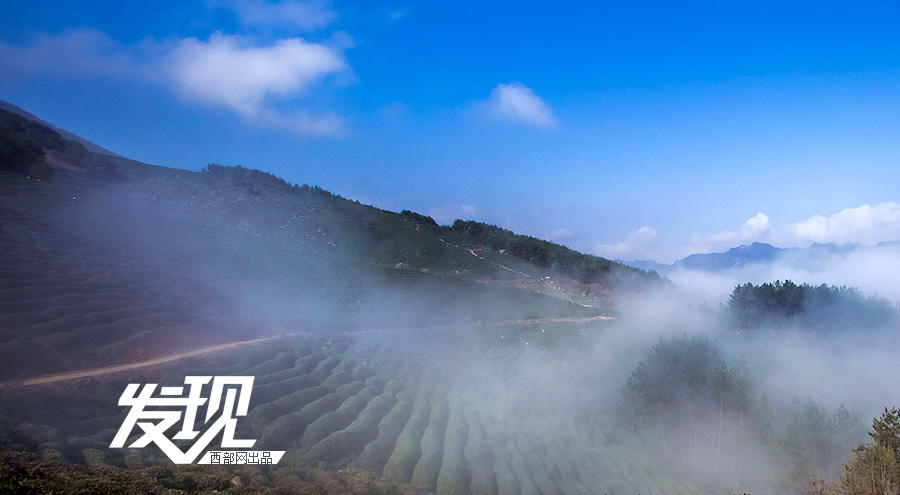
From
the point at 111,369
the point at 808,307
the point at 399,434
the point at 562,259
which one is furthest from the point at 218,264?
the point at 808,307

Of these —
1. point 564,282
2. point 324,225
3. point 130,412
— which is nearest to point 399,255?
point 324,225

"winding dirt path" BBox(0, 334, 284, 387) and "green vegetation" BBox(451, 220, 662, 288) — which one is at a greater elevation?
"green vegetation" BBox(451, 220, 662, 288)

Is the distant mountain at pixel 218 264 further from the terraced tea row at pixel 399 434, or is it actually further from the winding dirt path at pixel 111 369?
the terraced tea row at pixel 399 434

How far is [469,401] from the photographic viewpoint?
2348cm

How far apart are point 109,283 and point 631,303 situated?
51.7 meters

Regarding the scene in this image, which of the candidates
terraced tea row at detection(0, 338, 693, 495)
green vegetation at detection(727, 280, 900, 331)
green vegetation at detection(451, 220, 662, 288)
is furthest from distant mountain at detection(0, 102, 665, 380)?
green vegetation at detection(727, 280, 900, 331)

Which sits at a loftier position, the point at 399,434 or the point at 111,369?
the point at 111,369

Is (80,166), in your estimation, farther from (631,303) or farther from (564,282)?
(631,303)

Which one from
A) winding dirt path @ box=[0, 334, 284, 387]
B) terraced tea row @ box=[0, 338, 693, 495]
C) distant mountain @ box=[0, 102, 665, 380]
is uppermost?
distant mountain @ box=[0, 102, 665, 380]

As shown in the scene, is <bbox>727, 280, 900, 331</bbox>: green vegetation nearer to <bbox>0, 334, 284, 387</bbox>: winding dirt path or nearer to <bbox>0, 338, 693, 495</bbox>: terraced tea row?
<bbox>0, 338, 693, 495</bbox>: terraced tea row

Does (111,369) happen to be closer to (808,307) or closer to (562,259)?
(562,259)

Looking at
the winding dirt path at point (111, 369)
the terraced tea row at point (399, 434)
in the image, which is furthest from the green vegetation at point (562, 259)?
the winding dirt path at point (111, 369)

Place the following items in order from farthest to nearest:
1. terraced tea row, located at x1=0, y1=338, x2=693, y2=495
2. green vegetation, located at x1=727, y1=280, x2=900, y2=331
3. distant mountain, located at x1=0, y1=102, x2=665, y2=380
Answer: green vegetation, located at x1=727, y1=280, x2=900, y2=331 < distant mountain, located at x1=0, y1=102, x2=665, y2=380 < terraced tea row, located at x1=0, y1=338, x2=693, y2=495

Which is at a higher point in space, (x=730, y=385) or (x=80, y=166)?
(x=80, y=166)
